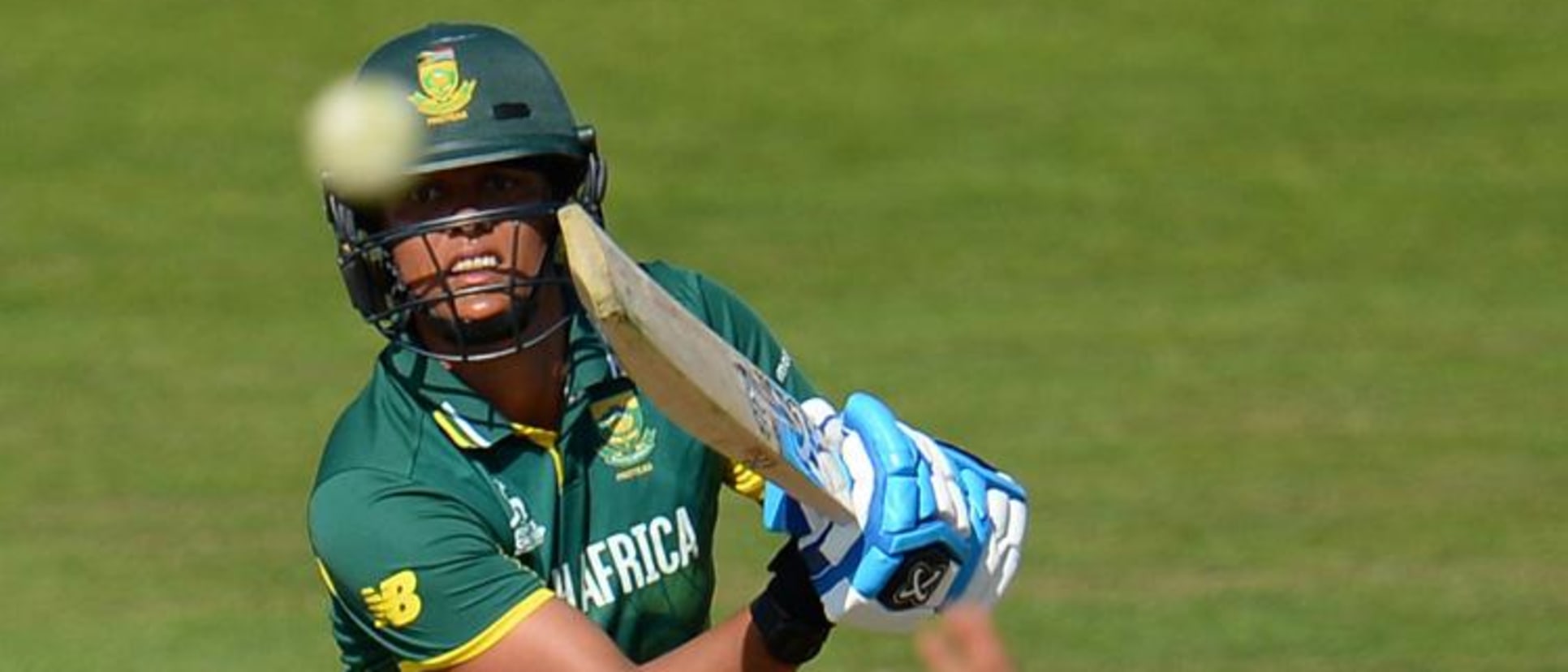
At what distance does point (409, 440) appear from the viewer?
4957mm

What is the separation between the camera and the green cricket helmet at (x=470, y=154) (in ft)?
15.9

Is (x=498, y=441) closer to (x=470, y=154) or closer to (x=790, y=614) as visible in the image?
(x=470, y=154)

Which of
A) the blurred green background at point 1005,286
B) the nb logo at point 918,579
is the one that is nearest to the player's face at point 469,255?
the nb logo at point 918,579

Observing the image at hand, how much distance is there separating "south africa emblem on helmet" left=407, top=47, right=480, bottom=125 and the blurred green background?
3.97 meters

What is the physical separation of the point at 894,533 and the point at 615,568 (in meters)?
0.91

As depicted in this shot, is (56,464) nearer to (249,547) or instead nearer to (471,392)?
(249,547)

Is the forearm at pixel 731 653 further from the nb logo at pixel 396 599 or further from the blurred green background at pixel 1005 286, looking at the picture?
the blurred green background at pixel 1005 286

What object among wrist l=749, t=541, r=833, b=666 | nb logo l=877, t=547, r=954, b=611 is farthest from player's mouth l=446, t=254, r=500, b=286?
nb logo l=877, t=547, r=954, b=611

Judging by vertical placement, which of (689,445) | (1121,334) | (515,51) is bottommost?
(1121,334)

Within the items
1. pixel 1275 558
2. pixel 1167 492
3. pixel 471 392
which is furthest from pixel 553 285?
pixel 1167 492

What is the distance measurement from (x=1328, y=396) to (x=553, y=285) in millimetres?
7113

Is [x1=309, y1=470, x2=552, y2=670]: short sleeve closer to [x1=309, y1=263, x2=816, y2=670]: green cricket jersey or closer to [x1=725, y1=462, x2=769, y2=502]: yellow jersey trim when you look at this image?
[x1=309, y1=263, x2=816, y2=670]: green cricket jersey

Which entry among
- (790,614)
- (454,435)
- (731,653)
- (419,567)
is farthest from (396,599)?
(790,614)

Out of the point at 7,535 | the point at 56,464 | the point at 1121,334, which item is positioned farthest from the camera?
the point at 1121,334
